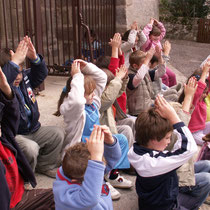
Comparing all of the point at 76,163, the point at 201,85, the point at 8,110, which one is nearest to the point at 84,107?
the point at 8,110

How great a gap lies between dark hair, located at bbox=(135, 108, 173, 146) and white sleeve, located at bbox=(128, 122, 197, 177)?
0.29 ft

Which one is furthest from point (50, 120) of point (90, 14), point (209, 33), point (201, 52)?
point (209, 33)

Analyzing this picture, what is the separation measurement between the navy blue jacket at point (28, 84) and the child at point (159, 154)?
0.97 meters

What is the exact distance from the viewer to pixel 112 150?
2.03 metres

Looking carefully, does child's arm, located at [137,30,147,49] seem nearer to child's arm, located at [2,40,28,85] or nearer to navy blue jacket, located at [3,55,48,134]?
navy blue jacket, located at [3,55,48,134]

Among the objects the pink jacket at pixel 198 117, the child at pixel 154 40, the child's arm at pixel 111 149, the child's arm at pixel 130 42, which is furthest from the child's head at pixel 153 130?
the child at pixel 154 40

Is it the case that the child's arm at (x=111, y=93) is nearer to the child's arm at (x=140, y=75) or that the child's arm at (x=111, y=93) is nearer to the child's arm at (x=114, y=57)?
the child's arm at (x=114, y=57)

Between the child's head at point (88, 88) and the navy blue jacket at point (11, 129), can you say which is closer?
the navy blue jacket at point (11, 129)

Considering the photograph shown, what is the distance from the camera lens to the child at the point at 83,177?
1.62 meters

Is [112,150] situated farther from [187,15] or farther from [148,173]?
[187,15]

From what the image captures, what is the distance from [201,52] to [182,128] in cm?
946

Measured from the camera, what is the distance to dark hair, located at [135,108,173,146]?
2080 mm

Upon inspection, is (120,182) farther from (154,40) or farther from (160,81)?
(154,40)

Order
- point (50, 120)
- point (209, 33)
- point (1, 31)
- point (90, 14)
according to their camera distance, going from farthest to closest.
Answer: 1. point (209, 33)
2. point (90, 14)
3. point (1, 31)
4. point (50, 120)
